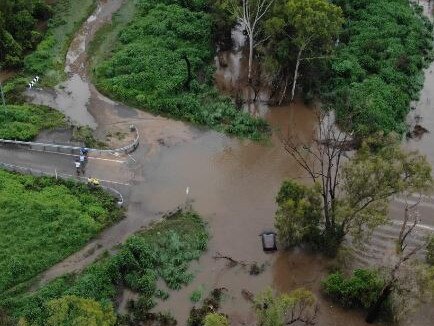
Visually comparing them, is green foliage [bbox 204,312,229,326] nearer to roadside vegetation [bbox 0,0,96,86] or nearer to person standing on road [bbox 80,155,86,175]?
person standing on road [bbox 80,155,86,175]

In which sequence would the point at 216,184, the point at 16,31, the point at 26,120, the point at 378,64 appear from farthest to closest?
1. the point at 16,31
2. the point at 378,64
3. the point at 26,120
4. the point at 216,184

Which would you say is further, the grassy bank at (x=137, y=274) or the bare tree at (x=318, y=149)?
the bare tree at (x=318, y=149)

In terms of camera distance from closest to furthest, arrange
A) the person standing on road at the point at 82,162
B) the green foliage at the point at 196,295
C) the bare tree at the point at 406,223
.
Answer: the bare tree at the point at 406,223
the green foliage at the point at 196,295
the person standing on road at the point at 82,162

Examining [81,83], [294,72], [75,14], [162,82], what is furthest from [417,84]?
[75,14]

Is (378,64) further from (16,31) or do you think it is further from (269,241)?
(16,31)

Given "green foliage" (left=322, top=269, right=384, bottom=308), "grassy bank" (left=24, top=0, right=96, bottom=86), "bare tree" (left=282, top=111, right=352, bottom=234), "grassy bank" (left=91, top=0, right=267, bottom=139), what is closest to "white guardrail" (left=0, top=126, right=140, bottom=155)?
"grassy bank" (left=91, top=0, right=267, bottom=139)

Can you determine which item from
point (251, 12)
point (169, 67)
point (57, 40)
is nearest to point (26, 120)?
point (169, 67)

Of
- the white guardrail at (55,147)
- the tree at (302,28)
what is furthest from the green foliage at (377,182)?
the white guardrail at (55,147)

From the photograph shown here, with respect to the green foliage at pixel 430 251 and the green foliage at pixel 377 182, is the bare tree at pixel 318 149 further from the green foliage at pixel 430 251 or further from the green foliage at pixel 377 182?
the green foliage at pixel 430 251
